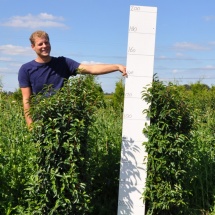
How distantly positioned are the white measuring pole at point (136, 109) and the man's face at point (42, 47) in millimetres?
926

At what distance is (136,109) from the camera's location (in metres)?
4.53

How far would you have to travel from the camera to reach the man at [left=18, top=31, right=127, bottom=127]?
457 cm

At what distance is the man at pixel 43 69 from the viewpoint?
4.57 m

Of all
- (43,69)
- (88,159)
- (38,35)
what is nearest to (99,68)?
(43,69)

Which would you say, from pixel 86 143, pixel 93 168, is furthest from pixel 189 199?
pixel 86 143

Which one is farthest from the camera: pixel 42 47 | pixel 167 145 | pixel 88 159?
pixel 42 47

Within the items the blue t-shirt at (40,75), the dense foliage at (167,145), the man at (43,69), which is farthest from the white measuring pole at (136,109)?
the blue t-shirt at (40,75)

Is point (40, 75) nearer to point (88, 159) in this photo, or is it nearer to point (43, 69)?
point (43, 69)

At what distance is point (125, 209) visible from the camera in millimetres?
4535

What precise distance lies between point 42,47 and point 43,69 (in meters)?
0.26

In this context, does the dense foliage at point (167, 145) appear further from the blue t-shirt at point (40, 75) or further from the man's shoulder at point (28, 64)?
the man's shoulder at point (28, 64)

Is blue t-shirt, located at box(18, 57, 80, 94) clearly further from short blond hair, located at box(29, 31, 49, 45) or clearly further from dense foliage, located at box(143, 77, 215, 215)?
dense foliage, located at box(143, 77, 215, 215)

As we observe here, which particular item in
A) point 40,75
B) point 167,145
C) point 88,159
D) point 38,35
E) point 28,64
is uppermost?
point 38,35

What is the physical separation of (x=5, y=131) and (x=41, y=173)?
1.53 meters
